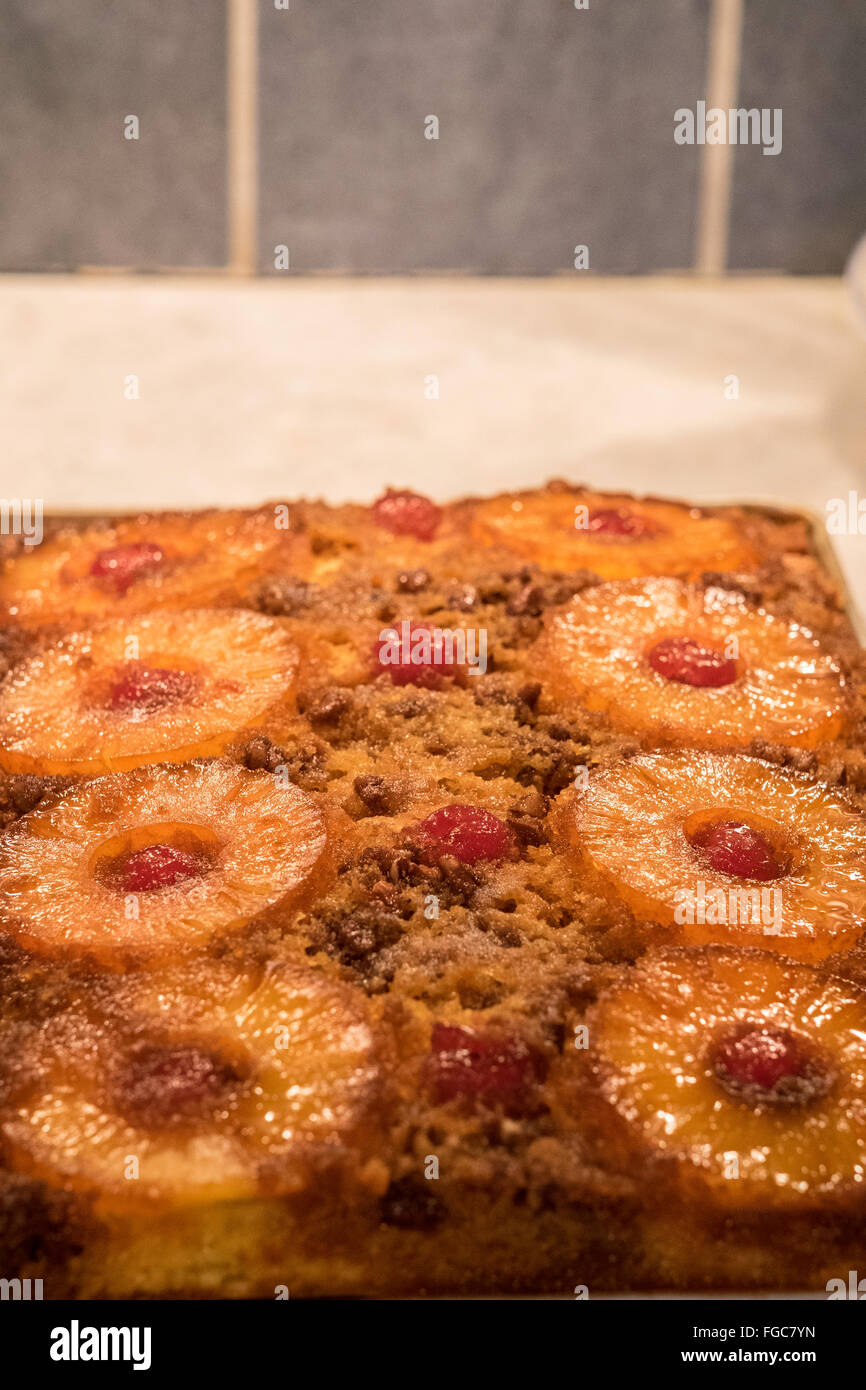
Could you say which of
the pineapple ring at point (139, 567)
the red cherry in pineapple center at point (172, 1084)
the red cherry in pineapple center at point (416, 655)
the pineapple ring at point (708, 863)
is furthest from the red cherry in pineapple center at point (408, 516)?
the red cherry in pineapple center at point (172, 1084)

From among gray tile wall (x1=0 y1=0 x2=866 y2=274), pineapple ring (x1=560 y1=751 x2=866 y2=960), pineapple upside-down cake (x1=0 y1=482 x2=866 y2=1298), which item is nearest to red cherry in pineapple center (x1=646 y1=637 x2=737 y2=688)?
pineapple upside-down cake (x1=0 y1=482 x2=866 y2=1298)

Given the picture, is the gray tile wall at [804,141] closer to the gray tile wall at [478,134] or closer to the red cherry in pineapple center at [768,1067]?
the gray tile wall at [478,134]

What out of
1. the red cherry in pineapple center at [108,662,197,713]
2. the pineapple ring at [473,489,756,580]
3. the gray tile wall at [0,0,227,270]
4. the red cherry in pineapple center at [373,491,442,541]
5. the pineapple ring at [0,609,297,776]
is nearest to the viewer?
the pineapple ring at [0,609,297,776]

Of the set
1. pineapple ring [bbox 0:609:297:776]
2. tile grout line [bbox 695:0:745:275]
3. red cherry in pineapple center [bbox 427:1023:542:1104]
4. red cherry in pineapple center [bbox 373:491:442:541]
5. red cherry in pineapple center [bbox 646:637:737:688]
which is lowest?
red cherry in pineapple center [bbox 427:1023:542:1104]

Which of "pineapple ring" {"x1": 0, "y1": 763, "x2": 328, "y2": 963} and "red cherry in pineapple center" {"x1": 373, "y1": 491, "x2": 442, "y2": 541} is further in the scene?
"red cherry in pineapple center" {"x1": 373, "y1": 491, "x2": 442, "y2": 541}

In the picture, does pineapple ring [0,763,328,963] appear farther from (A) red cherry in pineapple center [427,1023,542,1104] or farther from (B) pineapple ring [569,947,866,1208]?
(B) pineapple ring [569,947,866,1208]
